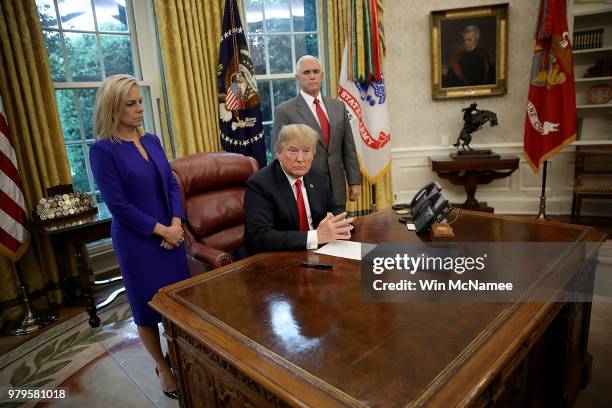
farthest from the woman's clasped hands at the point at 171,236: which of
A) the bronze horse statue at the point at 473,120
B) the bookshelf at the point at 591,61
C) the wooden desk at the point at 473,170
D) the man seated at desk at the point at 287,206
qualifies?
the bookshelf at the point at 591,61

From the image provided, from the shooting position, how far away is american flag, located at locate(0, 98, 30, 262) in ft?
8.36

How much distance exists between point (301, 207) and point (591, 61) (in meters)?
4.01

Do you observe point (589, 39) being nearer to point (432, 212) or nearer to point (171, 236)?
point (432, 212)

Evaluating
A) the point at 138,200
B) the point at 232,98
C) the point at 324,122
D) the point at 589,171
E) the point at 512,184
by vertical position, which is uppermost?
the point at 232,98

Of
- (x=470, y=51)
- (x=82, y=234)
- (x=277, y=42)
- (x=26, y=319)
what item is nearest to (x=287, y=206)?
(x=82, y=234)

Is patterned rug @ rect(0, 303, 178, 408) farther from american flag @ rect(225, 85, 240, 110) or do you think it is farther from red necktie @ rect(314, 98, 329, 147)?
american flag @ rect(225, 85, 240, 110)

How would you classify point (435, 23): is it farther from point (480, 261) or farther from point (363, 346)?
point (363, 346)

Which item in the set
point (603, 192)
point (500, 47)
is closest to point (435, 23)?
point (500, 47)

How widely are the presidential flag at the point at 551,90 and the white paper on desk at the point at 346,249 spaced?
327cm

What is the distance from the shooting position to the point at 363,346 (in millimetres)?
965

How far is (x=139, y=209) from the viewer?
181 cm

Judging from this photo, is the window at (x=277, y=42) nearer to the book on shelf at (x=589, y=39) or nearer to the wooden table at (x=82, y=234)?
the wooden table at (x=82, y=234)

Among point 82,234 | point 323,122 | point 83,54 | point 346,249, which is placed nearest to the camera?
point 346,249

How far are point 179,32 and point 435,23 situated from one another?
2769 mm
